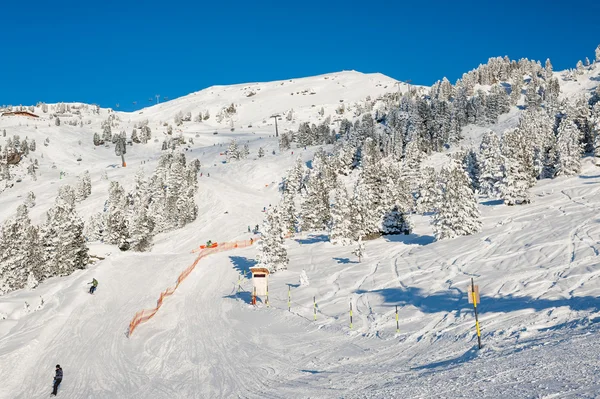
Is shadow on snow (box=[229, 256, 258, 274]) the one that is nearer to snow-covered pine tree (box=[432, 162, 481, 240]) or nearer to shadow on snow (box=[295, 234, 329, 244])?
shadow on snow (box=[295, 234, 329, 244])

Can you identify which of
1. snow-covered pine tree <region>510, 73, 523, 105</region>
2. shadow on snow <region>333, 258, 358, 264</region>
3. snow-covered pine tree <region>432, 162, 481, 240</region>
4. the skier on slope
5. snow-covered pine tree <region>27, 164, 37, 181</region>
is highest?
snow-covered pine tree <region>510, 73, 523, 105</region>

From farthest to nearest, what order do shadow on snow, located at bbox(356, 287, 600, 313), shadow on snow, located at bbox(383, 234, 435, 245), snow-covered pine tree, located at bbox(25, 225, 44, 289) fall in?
snow-covered pine tree, located at bbox(25, 225, 44, 289), shadow on snow, located at bbox(383, 234, 435, 245), shadow on snow, located at bbox(356, 287, 600, 313)

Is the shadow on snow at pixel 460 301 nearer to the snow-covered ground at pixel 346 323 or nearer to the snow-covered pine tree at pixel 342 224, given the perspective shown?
the snow-covered ground at pixel 346 323

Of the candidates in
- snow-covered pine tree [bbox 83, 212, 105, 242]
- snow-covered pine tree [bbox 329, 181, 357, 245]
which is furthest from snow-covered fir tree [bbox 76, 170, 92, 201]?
snow-covered pine tree [bbox 329, 181, 357, 245]

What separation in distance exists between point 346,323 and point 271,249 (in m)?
18.5

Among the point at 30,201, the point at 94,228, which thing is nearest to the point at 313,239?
the point at 94,228

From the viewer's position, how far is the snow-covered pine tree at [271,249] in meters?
38.4

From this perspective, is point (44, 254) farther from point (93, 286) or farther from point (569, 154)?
point (569, 154)

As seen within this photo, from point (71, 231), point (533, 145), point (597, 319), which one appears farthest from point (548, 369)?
point (533, 145)

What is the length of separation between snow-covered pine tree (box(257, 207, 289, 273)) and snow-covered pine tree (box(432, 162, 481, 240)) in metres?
13.8

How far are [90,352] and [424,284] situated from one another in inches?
698

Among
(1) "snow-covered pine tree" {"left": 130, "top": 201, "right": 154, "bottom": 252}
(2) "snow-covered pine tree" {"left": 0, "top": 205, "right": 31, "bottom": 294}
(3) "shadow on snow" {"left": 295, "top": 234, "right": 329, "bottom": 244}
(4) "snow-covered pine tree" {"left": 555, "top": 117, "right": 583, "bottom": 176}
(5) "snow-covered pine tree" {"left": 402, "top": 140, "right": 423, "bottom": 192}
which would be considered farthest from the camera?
(5) "snow-covered pine tree" {"left": 402, "top": 140, "right": 423, "bottom": 192}

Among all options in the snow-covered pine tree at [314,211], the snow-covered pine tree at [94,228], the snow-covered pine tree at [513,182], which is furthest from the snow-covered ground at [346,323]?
the snow-covered pine tree at [94,228]

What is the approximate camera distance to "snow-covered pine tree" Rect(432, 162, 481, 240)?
40.3 meters
